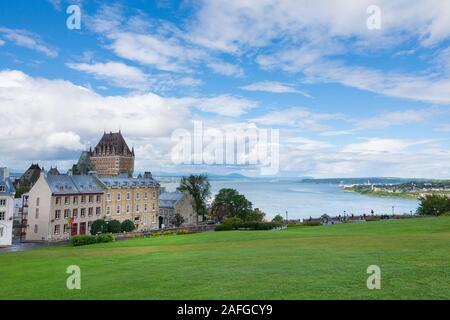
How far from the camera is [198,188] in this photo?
285 ft

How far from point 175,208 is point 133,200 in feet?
48.0

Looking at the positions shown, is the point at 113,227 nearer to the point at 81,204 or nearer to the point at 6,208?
the point at 81,204

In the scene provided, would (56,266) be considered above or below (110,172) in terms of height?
below

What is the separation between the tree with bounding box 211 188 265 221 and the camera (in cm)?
8300

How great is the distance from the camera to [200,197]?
8731 cm

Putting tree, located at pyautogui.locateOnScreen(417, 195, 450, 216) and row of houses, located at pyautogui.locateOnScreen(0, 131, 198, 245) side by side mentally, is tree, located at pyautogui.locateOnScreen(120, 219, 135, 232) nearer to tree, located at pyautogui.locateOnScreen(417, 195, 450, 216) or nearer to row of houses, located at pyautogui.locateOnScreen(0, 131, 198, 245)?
row of houses, located at pyautogui.locateOnScreen(0, 131, 198, 245)

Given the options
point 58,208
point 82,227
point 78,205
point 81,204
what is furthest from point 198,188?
point 58,208

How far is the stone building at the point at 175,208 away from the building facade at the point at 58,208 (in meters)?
Answer: 23.2

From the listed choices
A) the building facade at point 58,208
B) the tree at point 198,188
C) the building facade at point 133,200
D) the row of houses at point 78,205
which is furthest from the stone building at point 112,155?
the building facade at point 58,208

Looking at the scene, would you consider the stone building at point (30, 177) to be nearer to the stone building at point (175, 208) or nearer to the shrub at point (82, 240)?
the stone building at point (175, 208)
